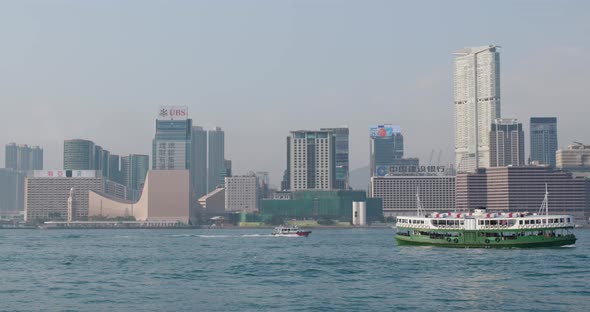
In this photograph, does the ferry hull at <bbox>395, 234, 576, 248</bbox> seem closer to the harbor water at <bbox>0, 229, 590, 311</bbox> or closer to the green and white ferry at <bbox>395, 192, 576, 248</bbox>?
the green and white ferry at <bbox>395, 192, 576, 248</bbox>

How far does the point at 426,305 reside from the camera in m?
59.6

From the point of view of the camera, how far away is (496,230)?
379 feet

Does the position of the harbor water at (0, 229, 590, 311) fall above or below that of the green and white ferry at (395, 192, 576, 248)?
below

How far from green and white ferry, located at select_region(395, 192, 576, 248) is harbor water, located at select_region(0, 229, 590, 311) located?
3.39 m

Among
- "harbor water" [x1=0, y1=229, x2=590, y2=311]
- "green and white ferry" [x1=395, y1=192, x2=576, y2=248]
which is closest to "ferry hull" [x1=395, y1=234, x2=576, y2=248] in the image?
"green and white ferry" [x1=395, y1=192, x2=576, y2=248]

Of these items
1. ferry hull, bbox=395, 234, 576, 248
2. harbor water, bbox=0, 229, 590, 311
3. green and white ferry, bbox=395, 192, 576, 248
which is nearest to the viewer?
harbor water, bbox=0, 229, 590, 311

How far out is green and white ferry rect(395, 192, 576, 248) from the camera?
113875 millimetres

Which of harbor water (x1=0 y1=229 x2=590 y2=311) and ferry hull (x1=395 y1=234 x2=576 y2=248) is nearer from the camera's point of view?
harbor water (x1=0 y1=229 x2=590 y2=311)

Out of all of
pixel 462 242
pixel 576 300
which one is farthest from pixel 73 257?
pixel 576 300

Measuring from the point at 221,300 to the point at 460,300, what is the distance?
15.8 m

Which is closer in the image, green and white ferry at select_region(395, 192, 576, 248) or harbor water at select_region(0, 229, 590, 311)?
harbor water at select_region(0, 229, 590, 311)

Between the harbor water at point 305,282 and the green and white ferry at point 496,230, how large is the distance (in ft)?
11.1

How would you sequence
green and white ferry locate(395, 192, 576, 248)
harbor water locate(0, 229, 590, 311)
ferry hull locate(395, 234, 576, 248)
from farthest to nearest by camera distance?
green and white ferry locate(395, 192, 576, 248) < ferry hull locate(395, 234, 576, 248) < harbor water locate(0, 229, 590, 311)

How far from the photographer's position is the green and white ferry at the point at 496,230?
113875mm
